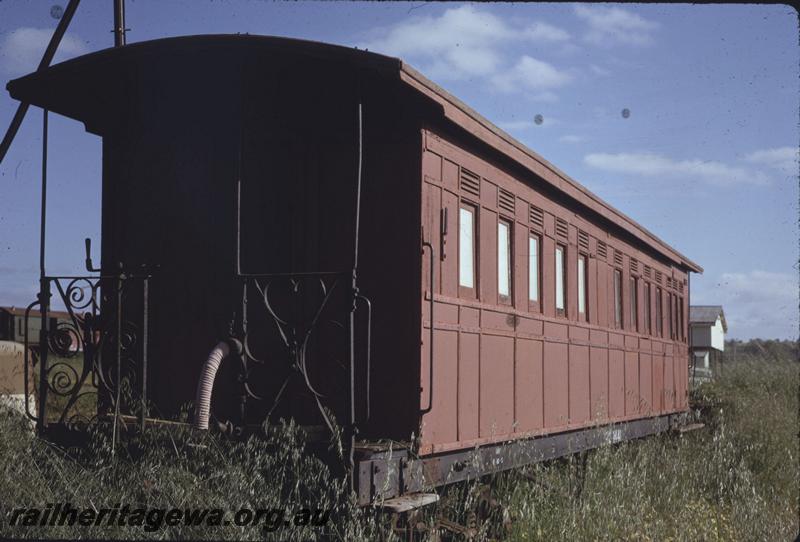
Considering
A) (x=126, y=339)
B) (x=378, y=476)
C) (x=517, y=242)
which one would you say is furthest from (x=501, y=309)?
(x=126, y=339)

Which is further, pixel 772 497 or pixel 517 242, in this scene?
pixel 772 497

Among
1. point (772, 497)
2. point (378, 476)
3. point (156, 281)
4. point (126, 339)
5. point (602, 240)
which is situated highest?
point (602, 240)

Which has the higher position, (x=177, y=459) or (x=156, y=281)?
(x=156, y=281)

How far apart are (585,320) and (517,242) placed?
298 cm

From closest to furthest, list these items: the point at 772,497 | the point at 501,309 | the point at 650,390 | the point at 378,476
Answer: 1. the point at 378,476
2. the point at 501,309
3. the point at 772,497
4. the point at 650,390

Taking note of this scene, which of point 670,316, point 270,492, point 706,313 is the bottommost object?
point 270,492

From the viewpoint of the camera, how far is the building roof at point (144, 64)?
20.9 feet

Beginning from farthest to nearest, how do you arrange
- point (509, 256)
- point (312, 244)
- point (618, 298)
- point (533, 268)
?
point (618, 298)
point (533, 268)
point (509, 256)
point (312, 244)

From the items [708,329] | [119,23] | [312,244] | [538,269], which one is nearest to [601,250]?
[538,269]

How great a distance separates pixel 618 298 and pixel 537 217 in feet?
14.4

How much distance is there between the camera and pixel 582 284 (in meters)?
11.6

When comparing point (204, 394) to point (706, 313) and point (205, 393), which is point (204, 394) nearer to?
point (205, 393)

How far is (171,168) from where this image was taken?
25.7ft

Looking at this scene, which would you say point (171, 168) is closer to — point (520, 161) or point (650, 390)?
point (520, 161)
